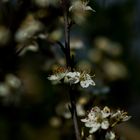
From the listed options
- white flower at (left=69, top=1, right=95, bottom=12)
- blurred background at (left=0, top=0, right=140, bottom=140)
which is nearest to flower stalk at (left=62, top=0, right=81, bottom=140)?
white flower at (left=69, top=1, right=95, bottom=12)

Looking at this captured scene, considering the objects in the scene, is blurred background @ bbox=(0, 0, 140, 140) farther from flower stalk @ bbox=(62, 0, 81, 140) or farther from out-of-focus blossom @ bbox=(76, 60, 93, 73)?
flower stalk @ bbox=(62, 0, 81, 140)

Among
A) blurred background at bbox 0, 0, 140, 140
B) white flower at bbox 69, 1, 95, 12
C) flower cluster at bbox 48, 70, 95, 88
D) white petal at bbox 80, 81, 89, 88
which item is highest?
white flower at bbox 69, 1, 95, 12

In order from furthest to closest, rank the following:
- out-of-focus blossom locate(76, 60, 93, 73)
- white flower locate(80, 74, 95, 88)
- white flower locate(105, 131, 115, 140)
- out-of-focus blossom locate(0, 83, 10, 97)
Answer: out-of-focus blossom locate(0, 83, 10, 97), out-of-focus blossom locate(76, 60, 93, 73), white flower locate(80, 74, 95, 88), white flower locate(105, 131, 115, 140)

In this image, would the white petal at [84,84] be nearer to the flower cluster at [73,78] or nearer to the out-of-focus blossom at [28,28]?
the flower cluster at [73,78]

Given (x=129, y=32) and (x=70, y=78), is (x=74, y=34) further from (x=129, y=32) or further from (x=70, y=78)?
(x=70, y=78)

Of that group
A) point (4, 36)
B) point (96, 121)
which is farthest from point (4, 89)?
point (96, 121)

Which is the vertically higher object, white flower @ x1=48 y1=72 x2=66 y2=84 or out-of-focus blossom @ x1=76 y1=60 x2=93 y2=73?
white flower @ x1=48 y1=72 x2=66 y2=84

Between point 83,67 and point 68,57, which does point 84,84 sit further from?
point 83,67

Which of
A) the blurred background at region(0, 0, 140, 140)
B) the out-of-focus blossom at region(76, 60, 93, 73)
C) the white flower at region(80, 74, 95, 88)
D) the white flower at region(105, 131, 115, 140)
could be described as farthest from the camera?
the blurred background at region(0, 0, 140, 140)
